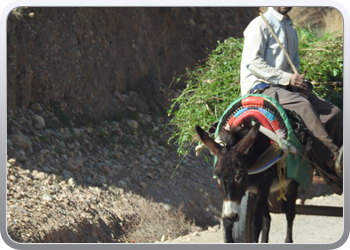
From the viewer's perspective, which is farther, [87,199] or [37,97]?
[37,97]

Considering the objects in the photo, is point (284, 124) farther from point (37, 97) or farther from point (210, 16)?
point (210, 16)

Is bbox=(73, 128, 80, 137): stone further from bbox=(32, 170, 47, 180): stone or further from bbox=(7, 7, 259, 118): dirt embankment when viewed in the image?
bbox=(32, 170, 47, 180): stone

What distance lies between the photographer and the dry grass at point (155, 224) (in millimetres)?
5949

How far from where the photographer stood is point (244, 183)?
343cm

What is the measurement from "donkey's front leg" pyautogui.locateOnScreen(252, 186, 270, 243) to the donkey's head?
1.39 ft

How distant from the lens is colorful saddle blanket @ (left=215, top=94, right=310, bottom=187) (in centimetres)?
376

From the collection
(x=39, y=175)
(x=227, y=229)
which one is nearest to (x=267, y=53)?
(x=227, y=229)

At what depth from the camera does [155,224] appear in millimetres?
6246

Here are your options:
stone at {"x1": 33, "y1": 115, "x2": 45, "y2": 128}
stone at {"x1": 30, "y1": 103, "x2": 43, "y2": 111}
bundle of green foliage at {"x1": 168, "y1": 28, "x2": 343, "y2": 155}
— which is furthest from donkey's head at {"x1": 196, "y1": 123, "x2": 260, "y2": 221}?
stone at {"x1": 30, "y1": 103, "x2": 43, "y2": 111}

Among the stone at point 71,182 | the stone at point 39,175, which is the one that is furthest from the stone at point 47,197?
the stone at point 71,182

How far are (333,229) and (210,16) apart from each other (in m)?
6.30

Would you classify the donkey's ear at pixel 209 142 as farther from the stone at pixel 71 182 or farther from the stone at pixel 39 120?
the stone at pixel 39 120

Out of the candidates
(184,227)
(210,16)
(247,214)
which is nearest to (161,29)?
(210,16)
